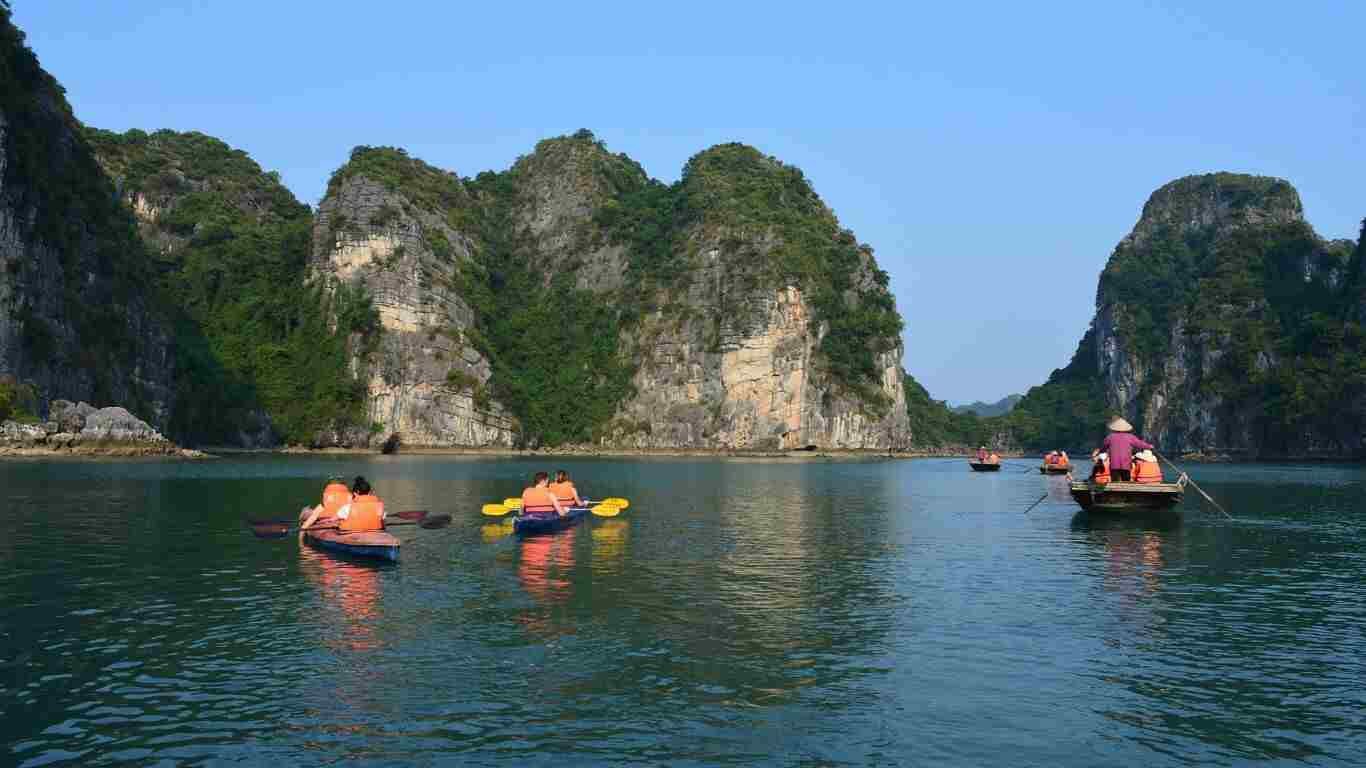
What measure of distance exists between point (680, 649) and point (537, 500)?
1740 centimetres

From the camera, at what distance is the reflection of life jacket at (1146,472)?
38.8 meters

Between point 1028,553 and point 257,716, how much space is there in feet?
73.5

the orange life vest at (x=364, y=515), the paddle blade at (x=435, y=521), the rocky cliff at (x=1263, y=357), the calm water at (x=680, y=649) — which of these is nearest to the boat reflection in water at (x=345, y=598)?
the calm water at (x=680, y=649)

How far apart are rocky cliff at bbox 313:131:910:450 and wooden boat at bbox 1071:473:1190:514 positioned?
4636 inches

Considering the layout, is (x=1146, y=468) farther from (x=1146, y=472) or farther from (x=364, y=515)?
(x=364, y=515)

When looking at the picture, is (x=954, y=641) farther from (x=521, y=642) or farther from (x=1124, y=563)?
(x=1124, y=563)

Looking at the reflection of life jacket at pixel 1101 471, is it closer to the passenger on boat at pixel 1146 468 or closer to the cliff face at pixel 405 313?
the passenger on boat at pixel 1146 468

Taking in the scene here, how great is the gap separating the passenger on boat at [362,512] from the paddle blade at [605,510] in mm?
13142

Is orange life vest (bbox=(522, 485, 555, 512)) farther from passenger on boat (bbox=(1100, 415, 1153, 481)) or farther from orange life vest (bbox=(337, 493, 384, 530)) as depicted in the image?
passenger on boat (bbox=(1100, 415, 1153, 481))

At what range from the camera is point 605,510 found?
3903 centimetres

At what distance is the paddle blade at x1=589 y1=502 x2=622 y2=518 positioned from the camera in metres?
38.9

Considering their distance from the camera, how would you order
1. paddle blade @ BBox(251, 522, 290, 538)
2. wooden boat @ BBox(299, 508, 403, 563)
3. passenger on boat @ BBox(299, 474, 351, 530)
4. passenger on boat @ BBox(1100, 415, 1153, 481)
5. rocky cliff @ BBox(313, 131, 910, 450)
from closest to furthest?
wooden boat @ BBox(299, 508, 403, 563), passenger on boat @ BBox(299, 474, 351, 530), paddle blade @ BBox(251, 522, 290, 538), passenger on boat @ BBox(1100, 415, 1153, 481), rocky cliff @ BBox(313, 131, 910, 450)

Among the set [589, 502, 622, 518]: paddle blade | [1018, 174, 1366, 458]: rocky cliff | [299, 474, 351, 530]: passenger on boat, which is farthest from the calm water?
[1018, 174, 1366, 458]: rocky cliff

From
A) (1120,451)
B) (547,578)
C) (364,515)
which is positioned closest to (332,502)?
(364,515)
